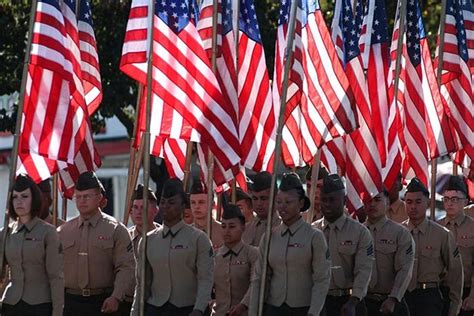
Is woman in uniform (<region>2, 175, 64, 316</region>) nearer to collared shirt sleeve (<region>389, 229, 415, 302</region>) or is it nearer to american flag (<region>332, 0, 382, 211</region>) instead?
collared shirt sleeve (<region>389, 229, 415, 302</region>)

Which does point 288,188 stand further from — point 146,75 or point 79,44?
point 79,44

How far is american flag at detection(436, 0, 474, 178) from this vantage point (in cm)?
1770

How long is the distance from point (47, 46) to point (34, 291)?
7.05 ft

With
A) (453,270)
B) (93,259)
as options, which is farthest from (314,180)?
(93,259)

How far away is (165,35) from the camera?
1433cm

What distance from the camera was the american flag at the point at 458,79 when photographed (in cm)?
1770

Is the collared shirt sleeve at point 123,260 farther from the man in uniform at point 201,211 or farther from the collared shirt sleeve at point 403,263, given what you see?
the collared shirt sleeve at point 403,263

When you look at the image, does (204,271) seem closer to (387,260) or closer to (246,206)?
(387,260)

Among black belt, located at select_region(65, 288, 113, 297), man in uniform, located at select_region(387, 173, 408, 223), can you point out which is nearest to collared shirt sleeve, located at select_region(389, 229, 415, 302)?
man in uniform, located at select_region(387, 173, 408, 223)

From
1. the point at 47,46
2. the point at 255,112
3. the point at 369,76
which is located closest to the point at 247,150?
the point at 255,112

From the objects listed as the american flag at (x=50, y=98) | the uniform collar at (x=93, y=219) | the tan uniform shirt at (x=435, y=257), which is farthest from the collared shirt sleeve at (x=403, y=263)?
the american flag at (x=50, y=98)

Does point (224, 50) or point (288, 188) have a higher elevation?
point (224, 50)

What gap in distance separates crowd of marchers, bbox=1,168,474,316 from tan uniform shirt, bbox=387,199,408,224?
2.53ft

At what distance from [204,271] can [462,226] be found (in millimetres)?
4071
